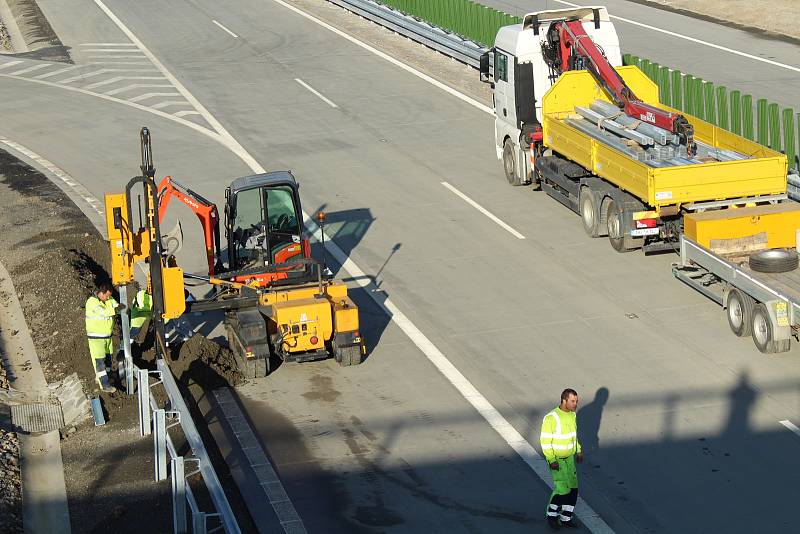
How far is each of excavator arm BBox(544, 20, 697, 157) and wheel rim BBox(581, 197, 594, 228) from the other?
5.90 feet

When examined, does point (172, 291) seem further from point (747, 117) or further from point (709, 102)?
point (709, 102)

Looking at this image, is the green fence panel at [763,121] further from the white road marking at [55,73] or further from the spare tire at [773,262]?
the white road marking at [55,73]

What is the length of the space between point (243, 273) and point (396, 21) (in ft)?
85.8

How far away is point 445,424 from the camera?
16.2 m

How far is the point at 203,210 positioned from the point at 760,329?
323 inches

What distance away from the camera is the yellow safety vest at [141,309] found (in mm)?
18219

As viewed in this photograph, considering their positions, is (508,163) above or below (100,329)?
below

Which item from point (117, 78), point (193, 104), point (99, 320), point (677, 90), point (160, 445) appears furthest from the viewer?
point (117, 78)

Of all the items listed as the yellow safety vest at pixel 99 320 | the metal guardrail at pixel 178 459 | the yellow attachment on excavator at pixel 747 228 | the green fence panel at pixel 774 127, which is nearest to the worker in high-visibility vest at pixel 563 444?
the metal guardrail at pixel 178 459

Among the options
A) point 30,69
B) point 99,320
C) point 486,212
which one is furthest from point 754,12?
point 99,320

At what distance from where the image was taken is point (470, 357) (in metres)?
18.4

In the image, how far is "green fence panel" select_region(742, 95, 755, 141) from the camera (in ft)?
89.5

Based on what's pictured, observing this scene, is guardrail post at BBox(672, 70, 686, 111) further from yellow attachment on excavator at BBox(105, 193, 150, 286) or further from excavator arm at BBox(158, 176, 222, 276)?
yellow attachment on excavator at BBox(105, 193, 150, 286)

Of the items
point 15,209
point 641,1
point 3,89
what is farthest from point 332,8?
point 15,209
